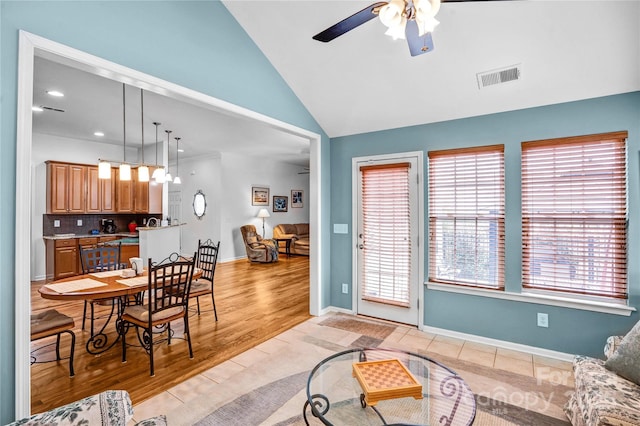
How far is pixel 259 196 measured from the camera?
9.09 metres

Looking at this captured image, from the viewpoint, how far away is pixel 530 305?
296 cm

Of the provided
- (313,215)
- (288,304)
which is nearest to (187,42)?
(313,215)

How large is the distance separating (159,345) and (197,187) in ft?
19.9

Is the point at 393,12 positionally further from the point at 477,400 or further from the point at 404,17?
the point at 477,400

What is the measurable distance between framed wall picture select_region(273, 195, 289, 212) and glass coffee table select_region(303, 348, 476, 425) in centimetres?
789

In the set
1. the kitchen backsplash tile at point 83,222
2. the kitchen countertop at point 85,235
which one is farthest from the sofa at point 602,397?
the kitchen backsplash tile at point 83,222

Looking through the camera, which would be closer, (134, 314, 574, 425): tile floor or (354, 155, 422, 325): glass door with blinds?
(134, 314, 574, 425): tile floor

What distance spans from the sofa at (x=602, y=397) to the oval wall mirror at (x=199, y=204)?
8.21m

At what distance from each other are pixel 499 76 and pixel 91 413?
366 centimetres

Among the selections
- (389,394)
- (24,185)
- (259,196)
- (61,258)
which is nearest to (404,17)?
(389,394)

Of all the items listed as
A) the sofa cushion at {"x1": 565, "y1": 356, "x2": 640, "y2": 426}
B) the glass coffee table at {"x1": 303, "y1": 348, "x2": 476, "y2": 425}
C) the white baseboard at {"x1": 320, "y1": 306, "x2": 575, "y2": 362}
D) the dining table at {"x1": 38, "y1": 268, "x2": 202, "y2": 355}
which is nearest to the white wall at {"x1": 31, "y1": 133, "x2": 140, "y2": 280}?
the dining table at {"x1": 38, "y1": 268, "x2": 202, "y2": 355}

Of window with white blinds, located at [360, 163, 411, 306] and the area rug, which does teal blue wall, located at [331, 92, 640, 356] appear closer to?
window with white blinds, located at [360, 163, 411, 306]

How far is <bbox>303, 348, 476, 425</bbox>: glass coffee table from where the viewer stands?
1.58 m

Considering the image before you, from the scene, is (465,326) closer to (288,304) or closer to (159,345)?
(288,304)
